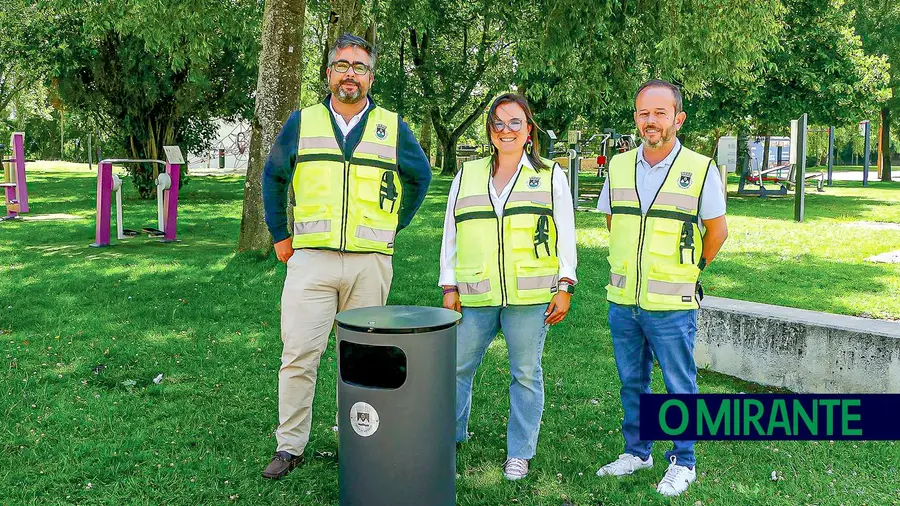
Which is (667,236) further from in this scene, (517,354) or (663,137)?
(517,354)

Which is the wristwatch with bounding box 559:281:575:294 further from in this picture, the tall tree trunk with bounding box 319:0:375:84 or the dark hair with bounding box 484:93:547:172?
the tall tree trunk with bounding box 319:0:375:84

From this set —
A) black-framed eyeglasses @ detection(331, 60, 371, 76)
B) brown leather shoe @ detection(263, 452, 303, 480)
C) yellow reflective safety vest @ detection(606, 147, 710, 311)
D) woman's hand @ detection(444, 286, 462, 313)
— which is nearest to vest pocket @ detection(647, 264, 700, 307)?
yellow reflective safety vest @ detection(606, 147, 710, 311)

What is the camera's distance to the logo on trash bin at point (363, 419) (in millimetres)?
3070

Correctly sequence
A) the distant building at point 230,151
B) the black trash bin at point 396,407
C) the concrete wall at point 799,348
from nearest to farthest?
the black trash bin at point 396,407 < the concrete wall at point 799,348 < the distant building at point 230,151

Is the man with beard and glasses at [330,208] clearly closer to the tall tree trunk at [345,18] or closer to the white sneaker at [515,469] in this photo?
the white sneaker at [515,469]

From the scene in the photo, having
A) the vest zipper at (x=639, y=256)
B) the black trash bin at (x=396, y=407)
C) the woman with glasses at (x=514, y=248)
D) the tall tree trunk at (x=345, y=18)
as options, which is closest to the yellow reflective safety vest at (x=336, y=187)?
the woman with glasses at (x=514, y=248)

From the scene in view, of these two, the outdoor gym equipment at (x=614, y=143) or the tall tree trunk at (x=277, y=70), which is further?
the outdoor gym equipment at (x=614, y=143)

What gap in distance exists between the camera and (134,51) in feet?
60.9

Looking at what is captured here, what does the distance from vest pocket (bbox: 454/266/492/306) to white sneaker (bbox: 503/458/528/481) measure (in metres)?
Answer: 0.84

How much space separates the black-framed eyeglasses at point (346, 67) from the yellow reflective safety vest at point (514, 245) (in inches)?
30.5

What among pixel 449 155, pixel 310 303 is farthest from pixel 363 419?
pixel 449 155

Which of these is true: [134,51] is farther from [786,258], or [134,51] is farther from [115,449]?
[115,449]

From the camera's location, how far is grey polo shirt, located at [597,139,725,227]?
362cm

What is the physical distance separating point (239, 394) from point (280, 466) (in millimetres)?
1443
